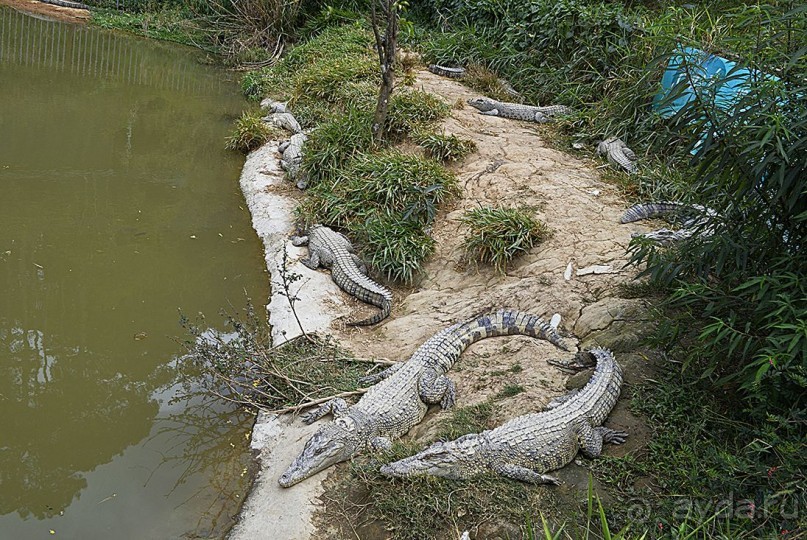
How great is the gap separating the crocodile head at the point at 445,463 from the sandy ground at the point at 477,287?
485 mm

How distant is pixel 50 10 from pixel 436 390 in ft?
55.2

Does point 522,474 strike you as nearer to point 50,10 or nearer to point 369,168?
point 369,168

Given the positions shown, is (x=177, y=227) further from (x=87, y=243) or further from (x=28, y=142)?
(x=28, y=142)

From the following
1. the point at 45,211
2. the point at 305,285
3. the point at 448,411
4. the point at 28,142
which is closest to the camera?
the point at 448,411

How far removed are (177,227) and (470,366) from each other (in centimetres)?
371

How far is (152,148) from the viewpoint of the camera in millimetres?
8914

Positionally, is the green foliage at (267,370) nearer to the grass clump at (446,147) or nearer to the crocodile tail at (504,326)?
the crocodile tail at (504,326)

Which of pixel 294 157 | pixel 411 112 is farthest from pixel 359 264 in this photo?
pixel 411 112

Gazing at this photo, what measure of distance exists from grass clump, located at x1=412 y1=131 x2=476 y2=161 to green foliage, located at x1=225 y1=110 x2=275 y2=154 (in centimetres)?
260

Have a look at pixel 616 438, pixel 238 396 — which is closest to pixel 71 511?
pixel 238 396

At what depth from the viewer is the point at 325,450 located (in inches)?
157

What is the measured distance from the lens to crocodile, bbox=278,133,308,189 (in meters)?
8.20

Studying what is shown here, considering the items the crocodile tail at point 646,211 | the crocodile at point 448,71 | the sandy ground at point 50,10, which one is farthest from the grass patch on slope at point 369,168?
the sandy ground at point 50,10

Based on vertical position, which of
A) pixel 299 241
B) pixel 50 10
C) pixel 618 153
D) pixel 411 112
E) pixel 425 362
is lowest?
pixel 50 10
